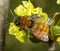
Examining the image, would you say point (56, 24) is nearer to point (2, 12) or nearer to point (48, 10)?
point (48, 10)

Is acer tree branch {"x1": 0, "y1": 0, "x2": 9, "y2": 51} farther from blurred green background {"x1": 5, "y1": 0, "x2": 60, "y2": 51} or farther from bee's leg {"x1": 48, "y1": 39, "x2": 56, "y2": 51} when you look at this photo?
bee's leg {"x1": 48, "y1": 39, "x2": 56, "y2": 51}

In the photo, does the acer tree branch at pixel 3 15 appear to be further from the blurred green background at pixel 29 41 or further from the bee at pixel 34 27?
the bee at pixel 34 27

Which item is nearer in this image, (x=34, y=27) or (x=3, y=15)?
(x=34, y=27)

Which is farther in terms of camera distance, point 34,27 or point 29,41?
point 29,41

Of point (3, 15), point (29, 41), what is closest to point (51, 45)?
point (29, 41)

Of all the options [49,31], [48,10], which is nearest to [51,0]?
[48,10]

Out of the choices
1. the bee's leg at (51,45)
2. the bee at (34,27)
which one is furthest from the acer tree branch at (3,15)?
the bee's leg at (51,45)

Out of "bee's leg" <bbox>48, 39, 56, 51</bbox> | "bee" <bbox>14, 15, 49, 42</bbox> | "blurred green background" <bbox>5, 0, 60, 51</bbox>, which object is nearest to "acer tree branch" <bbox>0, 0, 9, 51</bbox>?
"blurred green background" <bbox>5, 0, 60, 51</bbox>

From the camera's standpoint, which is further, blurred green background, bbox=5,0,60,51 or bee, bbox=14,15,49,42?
blurred green background, bbox=5,0,60,51

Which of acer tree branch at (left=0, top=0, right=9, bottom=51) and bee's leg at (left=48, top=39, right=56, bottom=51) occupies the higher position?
acer tree branch at (left=0, top=0, right=9, bottom=51)

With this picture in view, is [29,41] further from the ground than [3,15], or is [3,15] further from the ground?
[3,15]

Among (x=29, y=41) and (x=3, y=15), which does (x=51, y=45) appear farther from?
(x=3, y=15)
